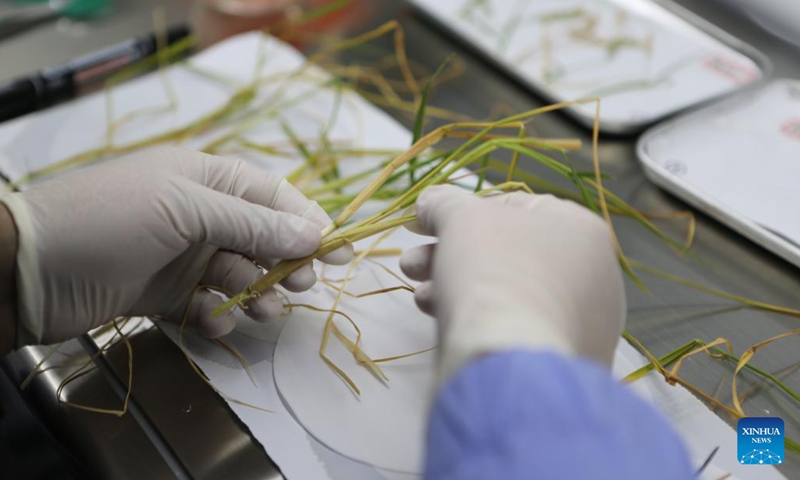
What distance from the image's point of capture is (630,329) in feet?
2.81

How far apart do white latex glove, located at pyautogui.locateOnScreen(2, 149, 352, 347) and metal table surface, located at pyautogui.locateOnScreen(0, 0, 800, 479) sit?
69 millimetres

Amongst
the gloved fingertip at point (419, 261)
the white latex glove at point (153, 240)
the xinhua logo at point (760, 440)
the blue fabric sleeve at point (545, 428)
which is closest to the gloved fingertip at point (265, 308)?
the white latex glove at point (153, 240)

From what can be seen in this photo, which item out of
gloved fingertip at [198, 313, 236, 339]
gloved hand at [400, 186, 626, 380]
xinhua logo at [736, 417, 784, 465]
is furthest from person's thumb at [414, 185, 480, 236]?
xinhua logo at [736, 417, 784, 465]

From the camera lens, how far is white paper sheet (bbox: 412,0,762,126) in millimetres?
1128

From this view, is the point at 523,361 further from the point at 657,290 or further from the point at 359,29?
the point at 359,29

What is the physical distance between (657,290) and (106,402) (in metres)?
0.61

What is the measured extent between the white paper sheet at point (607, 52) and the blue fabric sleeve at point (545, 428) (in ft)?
2.09

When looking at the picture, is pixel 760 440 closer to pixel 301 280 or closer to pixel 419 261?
pixel 419 261

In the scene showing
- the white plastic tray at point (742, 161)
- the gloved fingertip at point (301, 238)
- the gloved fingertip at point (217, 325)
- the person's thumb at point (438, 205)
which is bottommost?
the white plastic tray at point (742, 161)

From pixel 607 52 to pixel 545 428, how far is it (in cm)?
85

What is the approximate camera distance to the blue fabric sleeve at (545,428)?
491mm

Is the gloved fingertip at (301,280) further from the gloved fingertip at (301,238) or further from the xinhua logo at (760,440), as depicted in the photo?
the xinhua logo at (760,440)

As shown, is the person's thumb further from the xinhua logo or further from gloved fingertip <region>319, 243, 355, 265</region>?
the xinhua logo

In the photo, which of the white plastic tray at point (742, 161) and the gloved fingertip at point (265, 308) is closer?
the gloved fingertip at point (265, 308)
